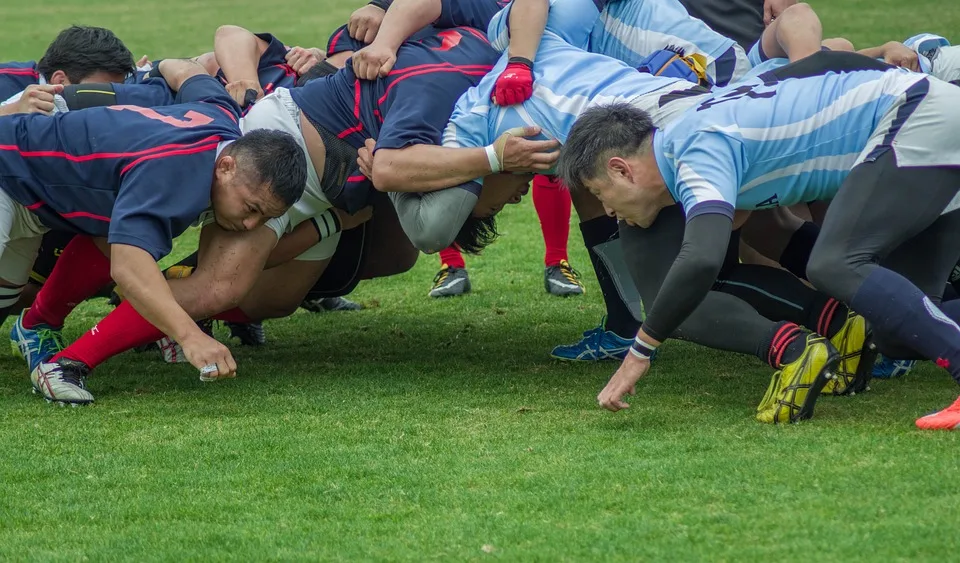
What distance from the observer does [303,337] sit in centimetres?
605

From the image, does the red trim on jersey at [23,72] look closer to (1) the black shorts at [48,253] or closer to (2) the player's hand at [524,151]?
(1) the black shorts at [48,253]

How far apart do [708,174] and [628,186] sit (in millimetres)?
309

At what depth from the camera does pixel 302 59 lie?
5918mm

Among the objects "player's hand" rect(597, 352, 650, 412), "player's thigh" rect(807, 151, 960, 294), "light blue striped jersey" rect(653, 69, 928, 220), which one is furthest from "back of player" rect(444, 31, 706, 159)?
"player's hand" rect(597, 352, 650, 412)

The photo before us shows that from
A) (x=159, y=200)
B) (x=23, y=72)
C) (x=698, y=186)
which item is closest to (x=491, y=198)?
(x=159, y=200)

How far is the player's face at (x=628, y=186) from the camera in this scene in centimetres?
394

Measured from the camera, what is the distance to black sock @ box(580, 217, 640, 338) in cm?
520

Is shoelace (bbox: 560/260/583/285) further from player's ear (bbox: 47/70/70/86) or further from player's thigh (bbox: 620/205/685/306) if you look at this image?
player's ear (bbox: 47/70/70/86)

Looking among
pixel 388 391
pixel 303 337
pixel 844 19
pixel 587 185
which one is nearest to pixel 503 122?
pixel 587 185

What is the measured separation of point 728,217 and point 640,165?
41 cm

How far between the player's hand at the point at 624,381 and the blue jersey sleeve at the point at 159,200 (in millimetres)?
1736

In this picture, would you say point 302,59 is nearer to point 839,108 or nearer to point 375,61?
point 375,61

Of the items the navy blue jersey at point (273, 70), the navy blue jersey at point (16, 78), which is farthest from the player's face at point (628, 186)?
the navy blue jersey at point (16, 78)

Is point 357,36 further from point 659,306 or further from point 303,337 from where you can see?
point 659,306
